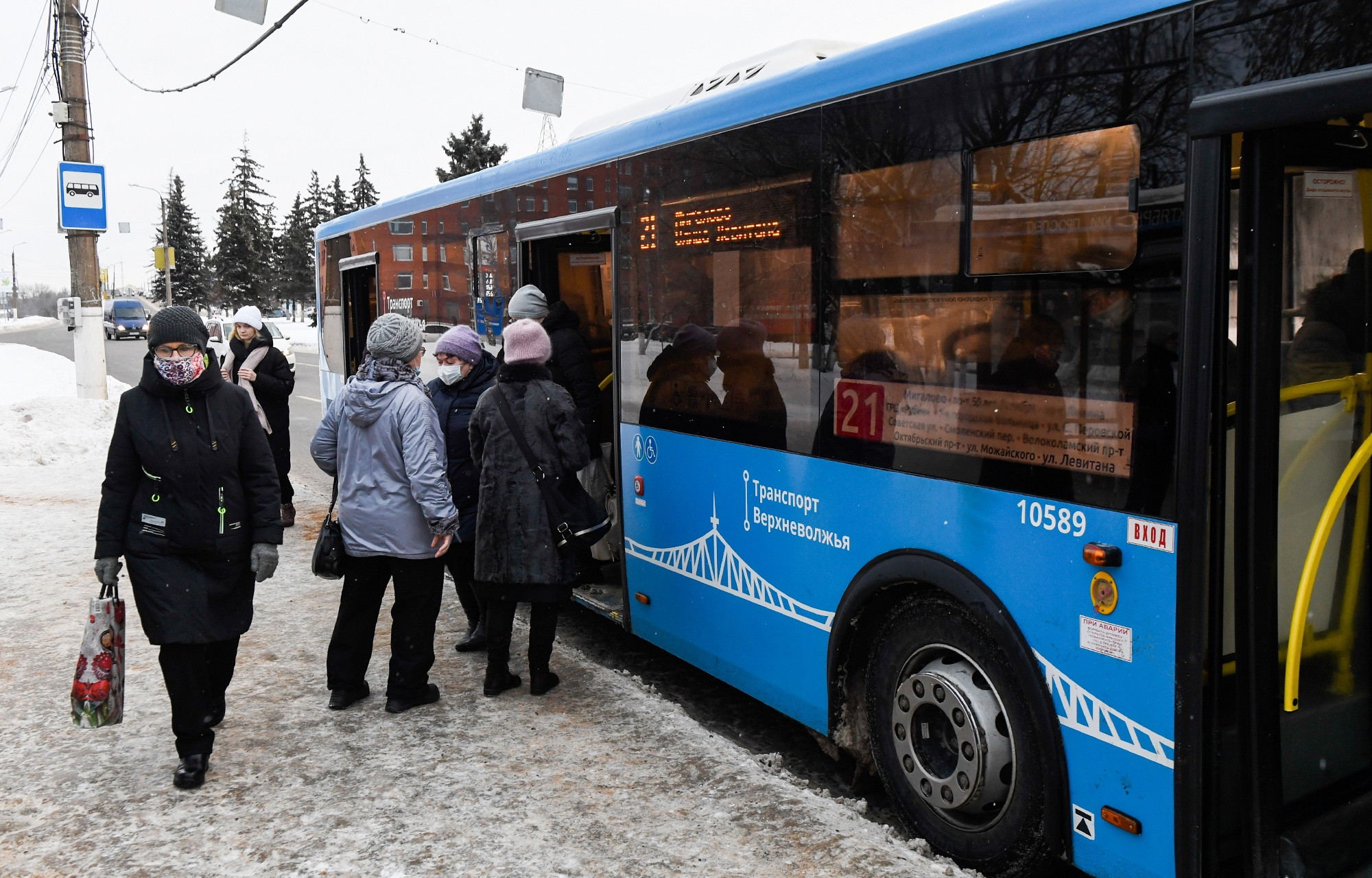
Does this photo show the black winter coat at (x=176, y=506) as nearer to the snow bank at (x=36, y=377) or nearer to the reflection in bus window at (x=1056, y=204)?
the reflection in bus window at (x=1056, y=204)

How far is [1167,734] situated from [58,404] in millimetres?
16079

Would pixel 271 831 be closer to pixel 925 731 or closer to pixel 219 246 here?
pixel 925 731

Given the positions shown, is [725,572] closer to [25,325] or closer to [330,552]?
[330,552]

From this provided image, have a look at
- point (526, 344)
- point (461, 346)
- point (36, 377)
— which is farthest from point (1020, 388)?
point (36, 377)

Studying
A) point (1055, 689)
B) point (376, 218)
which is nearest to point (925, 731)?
point (1055, 689)

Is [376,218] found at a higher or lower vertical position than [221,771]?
A: higher

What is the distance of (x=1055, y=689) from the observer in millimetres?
3229

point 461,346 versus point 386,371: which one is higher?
point 461,346

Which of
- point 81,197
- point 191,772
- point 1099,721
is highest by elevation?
point 81,197

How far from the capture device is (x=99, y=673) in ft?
14.1

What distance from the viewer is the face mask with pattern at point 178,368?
4.23m

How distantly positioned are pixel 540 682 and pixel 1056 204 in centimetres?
349

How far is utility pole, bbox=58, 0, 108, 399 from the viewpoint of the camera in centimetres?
1555

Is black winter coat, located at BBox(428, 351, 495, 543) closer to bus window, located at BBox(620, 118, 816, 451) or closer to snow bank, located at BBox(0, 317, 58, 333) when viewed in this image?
bus window, located at BBox(620, 118, 816, 451)
